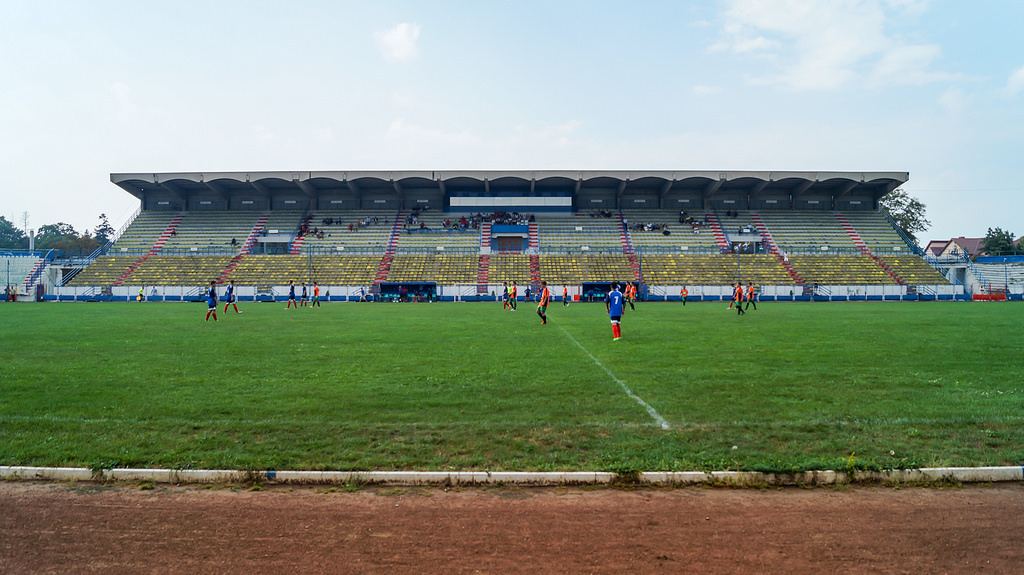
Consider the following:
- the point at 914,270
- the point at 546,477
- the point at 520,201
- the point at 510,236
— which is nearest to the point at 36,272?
the point at 510,236

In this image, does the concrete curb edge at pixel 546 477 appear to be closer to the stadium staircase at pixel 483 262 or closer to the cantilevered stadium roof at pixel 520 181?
the stadium staircase at pixel 483 262

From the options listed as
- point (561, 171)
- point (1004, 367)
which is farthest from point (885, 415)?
point (561, 171)

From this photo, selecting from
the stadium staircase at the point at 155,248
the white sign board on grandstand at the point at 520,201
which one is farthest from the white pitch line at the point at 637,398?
the stadium staircase at the point at 155,248

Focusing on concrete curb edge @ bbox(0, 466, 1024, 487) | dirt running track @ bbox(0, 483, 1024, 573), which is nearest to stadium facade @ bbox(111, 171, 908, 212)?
concrete curb edge @ bbox(0, 466, 1024, 487)

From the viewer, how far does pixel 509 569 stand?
→ 13.0ft

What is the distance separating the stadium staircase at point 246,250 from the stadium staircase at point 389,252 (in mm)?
13452

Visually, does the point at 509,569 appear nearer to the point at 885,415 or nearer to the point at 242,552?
the point at 242,552

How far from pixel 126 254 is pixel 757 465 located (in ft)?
212

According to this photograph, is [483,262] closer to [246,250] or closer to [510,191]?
[510,191]

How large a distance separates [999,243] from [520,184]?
205 feet

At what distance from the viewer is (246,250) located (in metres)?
57.9

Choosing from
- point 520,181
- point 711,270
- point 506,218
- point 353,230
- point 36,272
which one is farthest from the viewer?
point 506,218

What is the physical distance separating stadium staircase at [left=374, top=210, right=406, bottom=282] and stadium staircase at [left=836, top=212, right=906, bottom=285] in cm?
4535

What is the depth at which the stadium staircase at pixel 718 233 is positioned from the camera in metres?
58.2
